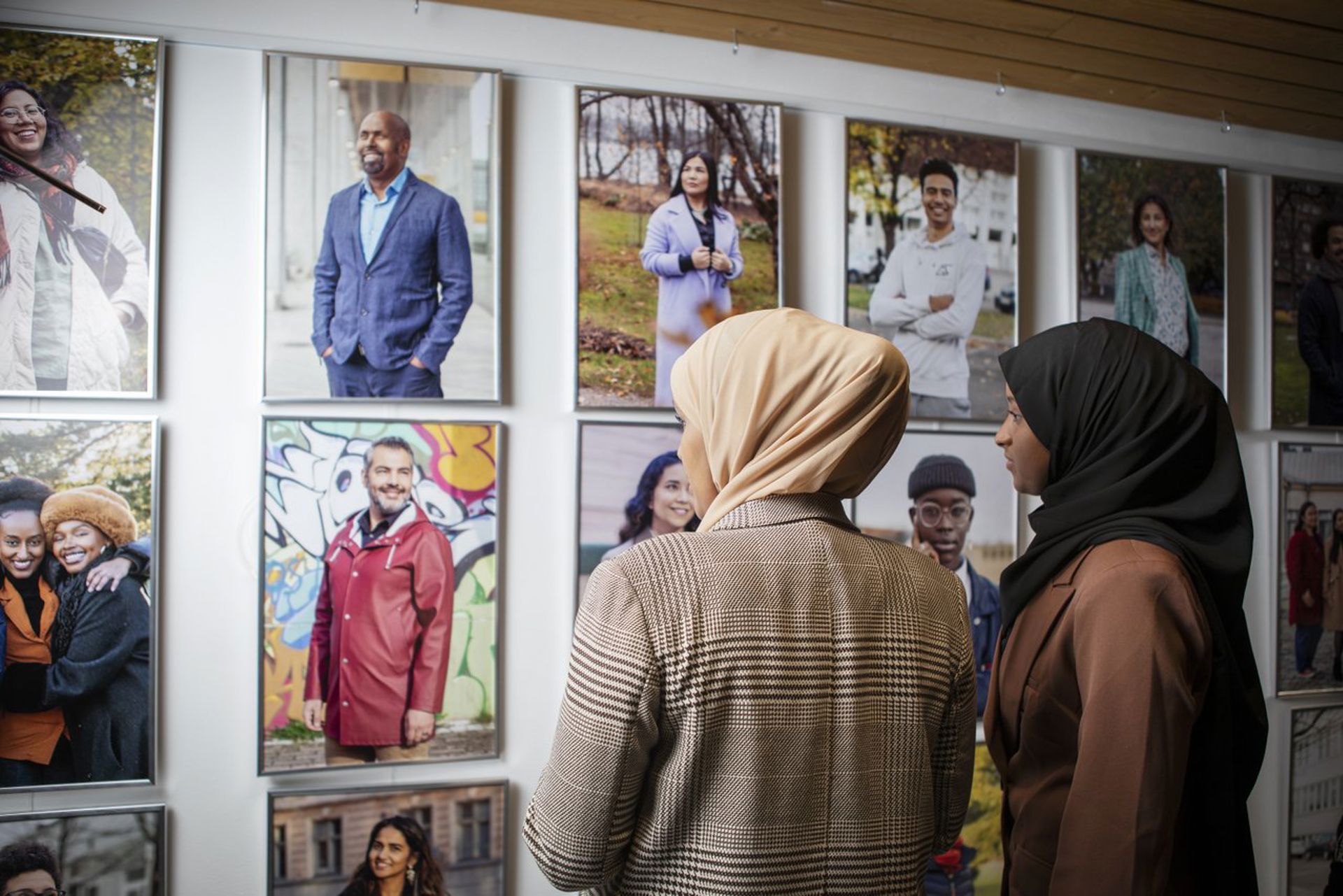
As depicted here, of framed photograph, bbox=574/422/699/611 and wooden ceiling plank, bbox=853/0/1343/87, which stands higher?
wooden ceiling plank, bbox=853/0/1343/87

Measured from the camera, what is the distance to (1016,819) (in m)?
1.63

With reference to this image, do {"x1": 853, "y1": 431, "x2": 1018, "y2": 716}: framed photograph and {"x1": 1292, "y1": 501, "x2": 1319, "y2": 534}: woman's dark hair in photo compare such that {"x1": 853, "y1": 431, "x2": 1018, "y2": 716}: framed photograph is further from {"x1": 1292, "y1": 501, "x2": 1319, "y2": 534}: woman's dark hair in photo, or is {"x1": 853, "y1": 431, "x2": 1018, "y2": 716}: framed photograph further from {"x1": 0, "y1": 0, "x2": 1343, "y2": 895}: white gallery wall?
{"x1": 1292, "y1": 501, "x2": 1319, "y2": 534}: woman's dark hair in photo

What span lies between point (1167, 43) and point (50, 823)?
307 cm

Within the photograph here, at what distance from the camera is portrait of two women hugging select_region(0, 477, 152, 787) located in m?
1.98

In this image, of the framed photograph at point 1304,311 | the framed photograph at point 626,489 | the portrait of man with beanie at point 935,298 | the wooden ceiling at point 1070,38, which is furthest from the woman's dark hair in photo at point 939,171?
the framed photograph at point 1304,311

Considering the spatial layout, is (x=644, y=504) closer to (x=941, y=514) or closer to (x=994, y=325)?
(x=941, y=514)

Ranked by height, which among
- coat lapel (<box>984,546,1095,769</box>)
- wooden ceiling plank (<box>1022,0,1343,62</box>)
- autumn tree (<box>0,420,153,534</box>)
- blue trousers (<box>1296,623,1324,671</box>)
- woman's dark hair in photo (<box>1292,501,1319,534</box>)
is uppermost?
wooden ceiling plank (<box>1022,0,1343,62</box>)

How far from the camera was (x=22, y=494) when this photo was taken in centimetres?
199

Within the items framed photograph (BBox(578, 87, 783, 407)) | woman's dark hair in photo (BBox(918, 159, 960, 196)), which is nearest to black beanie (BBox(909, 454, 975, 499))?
framed photograph (BBox(578, 87, 783, 407))

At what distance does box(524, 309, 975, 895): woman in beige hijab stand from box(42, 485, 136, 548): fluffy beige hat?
1.33 meters

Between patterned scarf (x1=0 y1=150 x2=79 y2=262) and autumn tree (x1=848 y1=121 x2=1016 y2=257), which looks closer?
patterned scarf (x1=0 y1=150 x2=79 y2=262)

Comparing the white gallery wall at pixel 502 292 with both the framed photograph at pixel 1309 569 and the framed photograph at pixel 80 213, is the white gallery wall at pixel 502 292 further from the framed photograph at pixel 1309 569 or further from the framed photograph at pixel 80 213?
the framed photograph at pixel 1309 569

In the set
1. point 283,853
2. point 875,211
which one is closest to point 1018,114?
point 875,211

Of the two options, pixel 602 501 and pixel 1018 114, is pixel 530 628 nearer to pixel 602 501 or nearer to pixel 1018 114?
pixel 602 501
